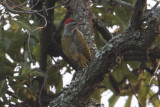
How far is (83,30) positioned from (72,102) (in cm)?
116

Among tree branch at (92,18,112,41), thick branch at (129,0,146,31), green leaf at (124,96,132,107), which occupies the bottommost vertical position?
thick branch at (129,0,146,31)

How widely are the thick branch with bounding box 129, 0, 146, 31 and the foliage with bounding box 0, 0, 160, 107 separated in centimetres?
125

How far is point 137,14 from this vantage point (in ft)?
9.34

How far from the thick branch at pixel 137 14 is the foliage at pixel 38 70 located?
4.09ft

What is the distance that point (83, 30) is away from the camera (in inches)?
159

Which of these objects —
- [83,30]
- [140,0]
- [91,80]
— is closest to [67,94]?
[91,80]

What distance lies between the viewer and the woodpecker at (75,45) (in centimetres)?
428

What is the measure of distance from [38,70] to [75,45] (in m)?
0.76

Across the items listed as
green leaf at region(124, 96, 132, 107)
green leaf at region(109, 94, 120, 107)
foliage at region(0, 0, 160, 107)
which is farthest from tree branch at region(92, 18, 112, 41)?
green leaf at region(124, 96, 132, 107)

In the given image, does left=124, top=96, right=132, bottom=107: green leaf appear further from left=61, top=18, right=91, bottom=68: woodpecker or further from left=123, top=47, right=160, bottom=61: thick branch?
left=61, top=18, right=91, bottom=68: woodpecker

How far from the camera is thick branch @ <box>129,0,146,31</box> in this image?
9.24 feet

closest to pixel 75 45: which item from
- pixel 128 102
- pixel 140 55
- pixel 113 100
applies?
pixel 140 55

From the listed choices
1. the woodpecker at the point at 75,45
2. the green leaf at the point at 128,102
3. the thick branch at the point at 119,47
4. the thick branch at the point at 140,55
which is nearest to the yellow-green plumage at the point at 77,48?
the woodpecker at the point at 75,45

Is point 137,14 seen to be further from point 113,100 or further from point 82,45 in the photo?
point 113,100
